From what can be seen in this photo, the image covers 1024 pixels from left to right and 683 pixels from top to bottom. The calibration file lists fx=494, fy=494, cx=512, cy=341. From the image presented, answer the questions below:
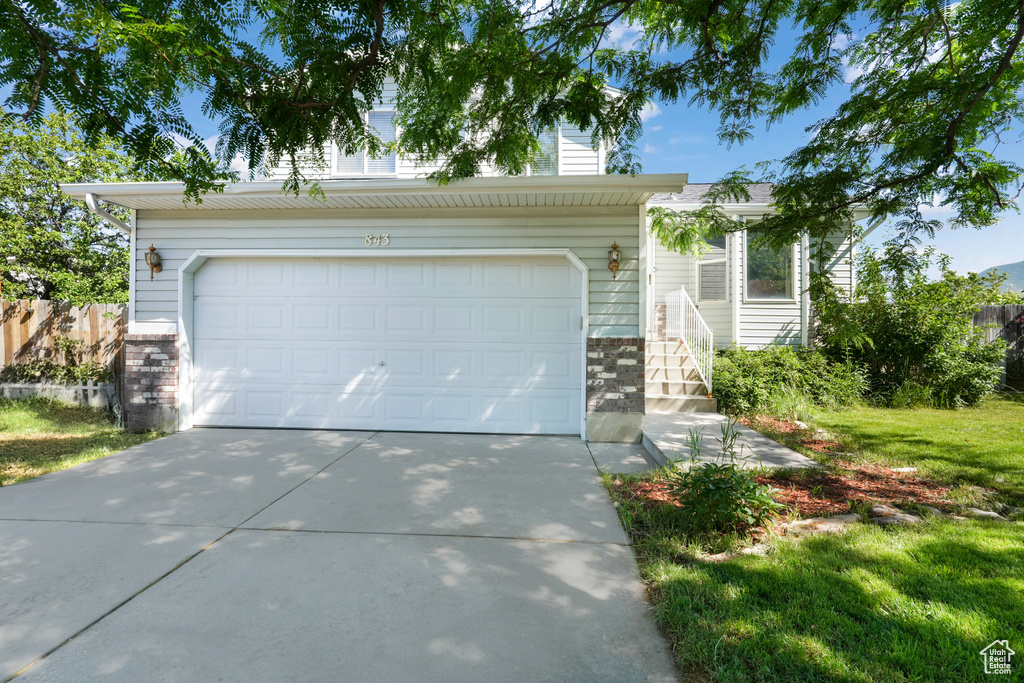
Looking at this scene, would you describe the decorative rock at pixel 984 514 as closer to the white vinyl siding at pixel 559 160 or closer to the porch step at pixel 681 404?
the porch step at pixel 681 404

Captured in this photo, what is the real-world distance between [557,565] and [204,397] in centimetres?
579

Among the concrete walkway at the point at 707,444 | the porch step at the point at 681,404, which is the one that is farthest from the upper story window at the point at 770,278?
the concrete walkway at the point at 707,444

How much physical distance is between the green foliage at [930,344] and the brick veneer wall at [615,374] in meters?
4.02

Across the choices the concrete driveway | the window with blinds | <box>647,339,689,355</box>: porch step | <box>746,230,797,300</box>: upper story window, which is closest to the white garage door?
the concrete driveway

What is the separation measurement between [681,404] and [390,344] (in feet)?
14.7

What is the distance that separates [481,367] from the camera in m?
6.36

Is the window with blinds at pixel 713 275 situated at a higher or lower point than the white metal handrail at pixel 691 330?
higher

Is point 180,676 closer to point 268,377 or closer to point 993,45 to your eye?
point 268,377

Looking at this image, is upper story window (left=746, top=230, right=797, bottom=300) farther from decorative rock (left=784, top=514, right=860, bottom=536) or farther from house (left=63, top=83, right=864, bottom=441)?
decorative rock (left=784, top=514, right=860, bottom=536)

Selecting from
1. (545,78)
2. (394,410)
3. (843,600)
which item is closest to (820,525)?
(843,600)

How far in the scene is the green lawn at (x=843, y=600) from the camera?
1.99m

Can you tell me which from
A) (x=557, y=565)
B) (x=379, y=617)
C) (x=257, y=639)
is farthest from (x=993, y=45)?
(x=257, y=639)

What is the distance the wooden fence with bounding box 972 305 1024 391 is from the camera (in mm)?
9422

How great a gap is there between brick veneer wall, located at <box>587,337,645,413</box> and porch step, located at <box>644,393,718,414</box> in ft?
5.68
